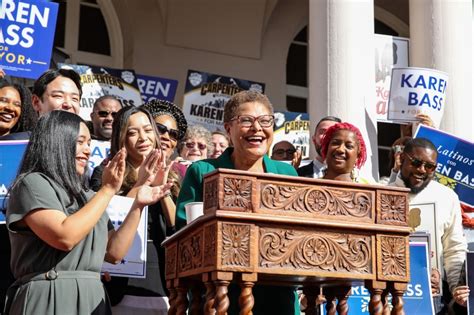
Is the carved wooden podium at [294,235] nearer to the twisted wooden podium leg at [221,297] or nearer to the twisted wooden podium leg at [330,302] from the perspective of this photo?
the twisted wooden podium leg at [221,297]

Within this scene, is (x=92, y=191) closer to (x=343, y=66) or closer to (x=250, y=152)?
(x=250, y=152)

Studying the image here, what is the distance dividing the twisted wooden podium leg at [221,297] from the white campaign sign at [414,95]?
21.0ft

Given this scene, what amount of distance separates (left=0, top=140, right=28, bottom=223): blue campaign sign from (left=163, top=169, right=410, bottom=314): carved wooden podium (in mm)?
1681

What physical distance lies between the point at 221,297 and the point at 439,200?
331cm

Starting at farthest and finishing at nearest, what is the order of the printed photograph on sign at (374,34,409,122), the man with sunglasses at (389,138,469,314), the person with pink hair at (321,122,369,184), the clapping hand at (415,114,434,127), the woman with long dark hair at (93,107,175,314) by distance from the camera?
the printed photograph on sign at (374,34,409,122)
the clapping hand at (415,114,434,127)
the man with sunglasses at (389,138,469,314)
the person with pink hair at (321,122,369,184)
the woman with long dark hair at (93,107,175,314)

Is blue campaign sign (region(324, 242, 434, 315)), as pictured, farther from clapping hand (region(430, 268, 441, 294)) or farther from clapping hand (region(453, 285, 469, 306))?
clapping hand (region(453, 285, 469, 306))

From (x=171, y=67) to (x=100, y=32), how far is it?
1.45m

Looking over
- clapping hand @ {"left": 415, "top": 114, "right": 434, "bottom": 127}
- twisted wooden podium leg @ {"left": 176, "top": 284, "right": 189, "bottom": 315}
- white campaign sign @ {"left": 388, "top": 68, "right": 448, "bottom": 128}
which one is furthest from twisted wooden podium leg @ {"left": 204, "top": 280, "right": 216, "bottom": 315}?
white campaign sign @ {"left": 388, "top": 68, "right": 448, "bottom": 128}

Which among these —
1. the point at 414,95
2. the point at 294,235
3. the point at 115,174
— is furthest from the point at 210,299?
the point at 414,95

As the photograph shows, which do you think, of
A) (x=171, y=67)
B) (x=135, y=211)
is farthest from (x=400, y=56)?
(x=135, y=211)

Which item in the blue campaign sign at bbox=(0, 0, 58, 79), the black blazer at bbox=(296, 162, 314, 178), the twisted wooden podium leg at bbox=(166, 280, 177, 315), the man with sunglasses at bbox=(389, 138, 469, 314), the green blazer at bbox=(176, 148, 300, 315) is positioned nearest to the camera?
the twisted wooden podium leg at bbox=(166, 280, 177, 315)

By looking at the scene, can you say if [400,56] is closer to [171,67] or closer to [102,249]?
[171,67]

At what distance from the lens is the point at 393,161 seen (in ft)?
26.2

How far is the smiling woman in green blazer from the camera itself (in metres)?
4.02
